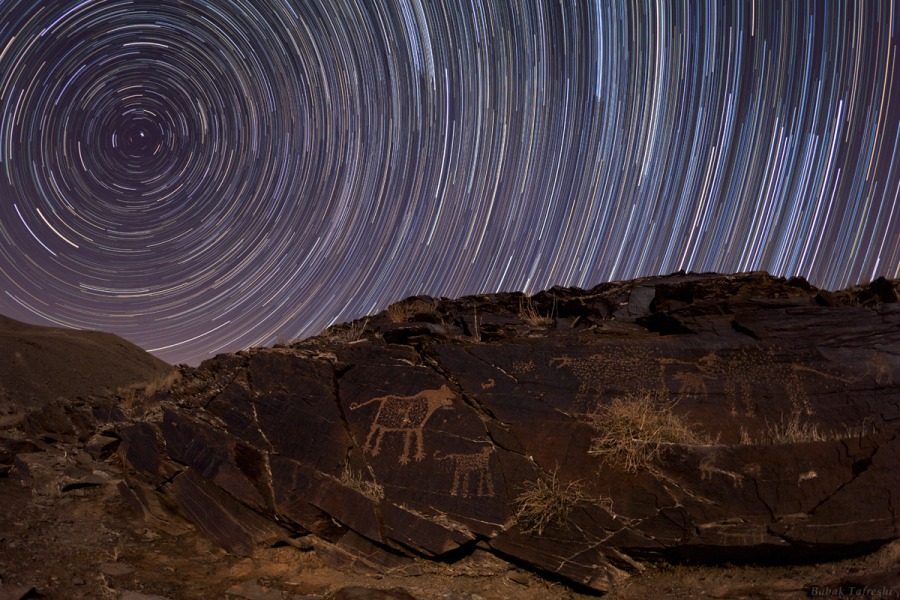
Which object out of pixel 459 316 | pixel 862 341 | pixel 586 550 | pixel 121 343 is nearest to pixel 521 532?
pixel 586 550

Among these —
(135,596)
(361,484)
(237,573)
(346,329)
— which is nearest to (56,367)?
(346,329)

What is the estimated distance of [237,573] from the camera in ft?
19.7

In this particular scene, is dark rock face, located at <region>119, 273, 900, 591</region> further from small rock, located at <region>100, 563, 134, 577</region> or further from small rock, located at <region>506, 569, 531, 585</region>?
small rock, located at <region>100, 563, 134, 577</region>

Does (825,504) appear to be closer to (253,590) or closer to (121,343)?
(253,590)

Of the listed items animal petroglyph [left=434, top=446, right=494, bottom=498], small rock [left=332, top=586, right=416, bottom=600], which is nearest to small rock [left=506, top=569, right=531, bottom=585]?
animal petroglyph [left=434, top=446, right=494, bottom=498]

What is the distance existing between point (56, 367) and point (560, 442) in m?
27.2

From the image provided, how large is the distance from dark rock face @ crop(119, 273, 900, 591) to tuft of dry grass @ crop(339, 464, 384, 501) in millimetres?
17

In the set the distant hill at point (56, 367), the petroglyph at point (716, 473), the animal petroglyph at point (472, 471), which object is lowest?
the distant hill at point (56, 367)

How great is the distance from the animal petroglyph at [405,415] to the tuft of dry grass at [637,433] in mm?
2088

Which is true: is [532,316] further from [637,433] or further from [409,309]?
[637,433]

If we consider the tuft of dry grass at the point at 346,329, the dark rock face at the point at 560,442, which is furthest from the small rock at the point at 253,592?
the tuft of dry grass at the point at 346,329

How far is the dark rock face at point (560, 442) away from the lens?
17.2ft

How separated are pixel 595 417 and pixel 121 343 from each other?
3928 centimetres

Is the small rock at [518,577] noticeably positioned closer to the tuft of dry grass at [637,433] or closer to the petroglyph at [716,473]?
the tuft of dry grass at [637,433]
